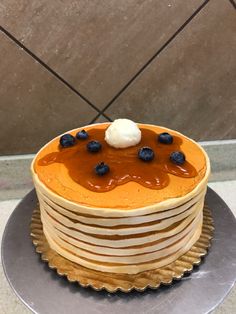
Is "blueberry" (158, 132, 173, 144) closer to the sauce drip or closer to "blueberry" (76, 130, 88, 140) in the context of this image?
the sauce drip

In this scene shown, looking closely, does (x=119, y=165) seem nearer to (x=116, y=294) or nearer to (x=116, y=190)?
(x=116, y=190)

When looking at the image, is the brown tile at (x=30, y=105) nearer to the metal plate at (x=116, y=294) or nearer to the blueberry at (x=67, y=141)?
the blueberry at (x=67, y=141)

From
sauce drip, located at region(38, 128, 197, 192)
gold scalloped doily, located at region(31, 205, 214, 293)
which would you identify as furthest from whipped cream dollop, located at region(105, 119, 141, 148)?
gold scalloped doily, located at region(31, 205, 214, 293)

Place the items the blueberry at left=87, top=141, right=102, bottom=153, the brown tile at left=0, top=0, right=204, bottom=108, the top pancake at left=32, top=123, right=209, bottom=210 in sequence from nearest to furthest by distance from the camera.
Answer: the top pancake at left=32, top=123, right=209, bottom=210
the blueberry at left=87, top=141, right=102, bottom=153
the brown tile at left=0, top=0, right=204, bottom=108

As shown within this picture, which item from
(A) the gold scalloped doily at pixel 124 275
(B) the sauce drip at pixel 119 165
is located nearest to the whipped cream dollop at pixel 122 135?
(B) the sauce drip at pixel 119 165

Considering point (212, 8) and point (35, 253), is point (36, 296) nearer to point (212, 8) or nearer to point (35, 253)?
point (35, 253)
